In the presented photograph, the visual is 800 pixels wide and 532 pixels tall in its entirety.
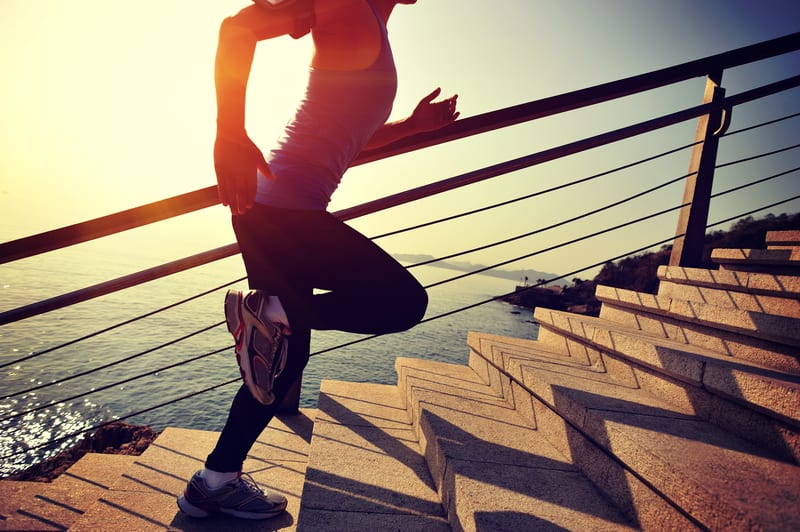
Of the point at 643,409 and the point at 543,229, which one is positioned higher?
the point at 543,229

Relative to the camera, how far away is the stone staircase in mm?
924

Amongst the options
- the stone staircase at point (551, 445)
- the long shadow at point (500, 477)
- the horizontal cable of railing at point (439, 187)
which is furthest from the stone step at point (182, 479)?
the horizontal cable of railing at point (439, 187)

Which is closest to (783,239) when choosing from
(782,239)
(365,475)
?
(782,239)

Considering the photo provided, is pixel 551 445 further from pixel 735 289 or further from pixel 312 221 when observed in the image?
pixel 735 289

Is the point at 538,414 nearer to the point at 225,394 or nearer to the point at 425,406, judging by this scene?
the point at 425,406

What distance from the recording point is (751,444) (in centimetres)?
105

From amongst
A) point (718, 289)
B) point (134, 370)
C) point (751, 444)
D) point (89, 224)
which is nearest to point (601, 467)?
point (751, 444)

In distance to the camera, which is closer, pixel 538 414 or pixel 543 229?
pixel 538 414

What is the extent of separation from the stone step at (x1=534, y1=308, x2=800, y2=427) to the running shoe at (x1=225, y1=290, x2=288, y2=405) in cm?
127

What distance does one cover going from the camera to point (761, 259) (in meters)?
2.27

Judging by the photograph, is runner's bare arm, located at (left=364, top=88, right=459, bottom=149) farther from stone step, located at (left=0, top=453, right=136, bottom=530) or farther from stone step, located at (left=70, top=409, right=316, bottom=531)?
stone step, located at (left=0, top=453, right=136, bottom=530)

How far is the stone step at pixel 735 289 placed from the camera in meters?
1.72

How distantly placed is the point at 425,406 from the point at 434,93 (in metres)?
1.29

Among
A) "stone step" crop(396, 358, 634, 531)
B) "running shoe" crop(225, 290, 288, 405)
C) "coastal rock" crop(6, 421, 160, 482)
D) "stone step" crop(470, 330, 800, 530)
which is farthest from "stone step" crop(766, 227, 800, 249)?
"coastal rock" crop(6, 421, 160, 482)
